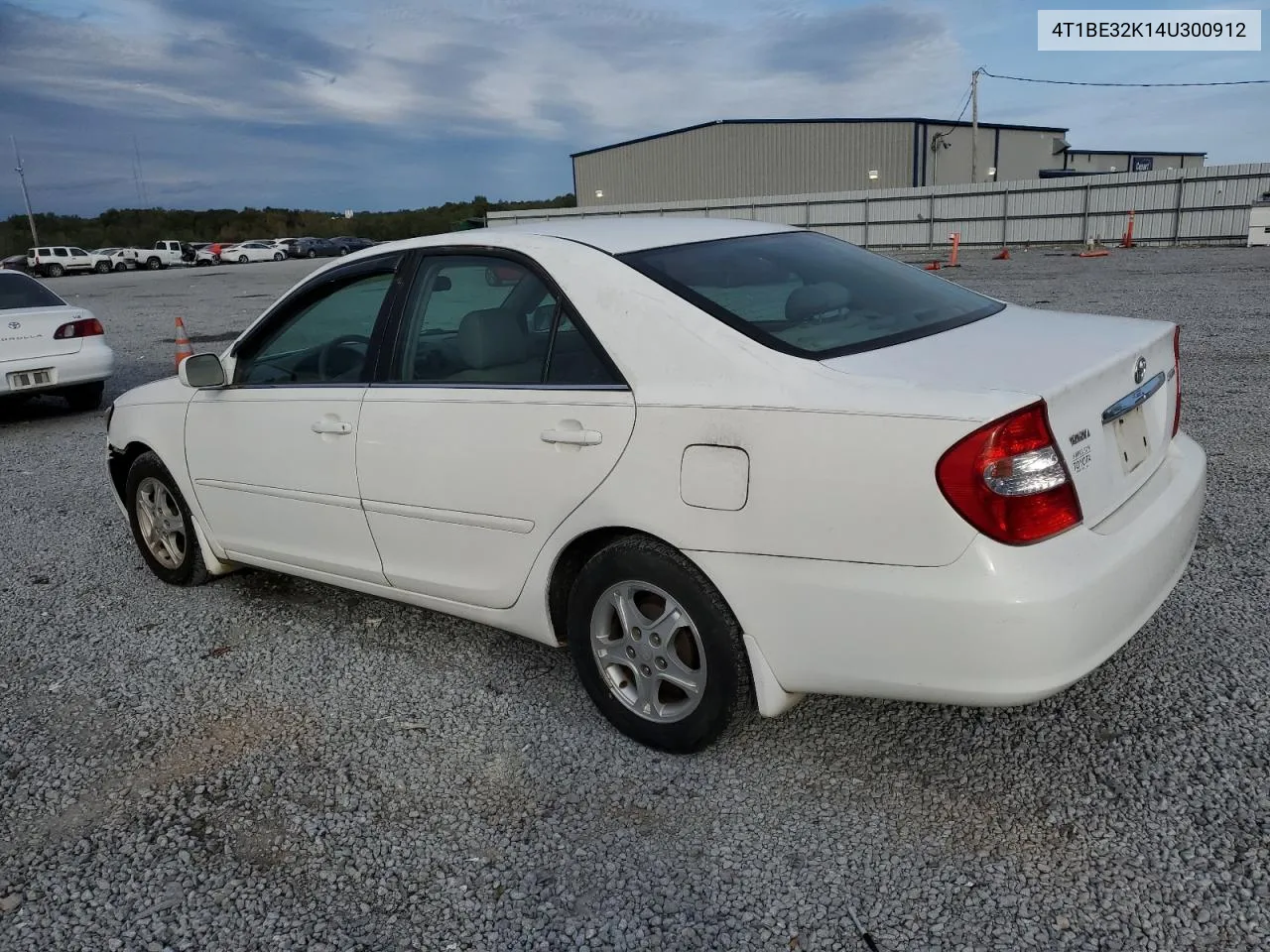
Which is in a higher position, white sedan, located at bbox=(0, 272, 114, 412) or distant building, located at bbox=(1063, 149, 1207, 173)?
distant building, located at bbox=(1063, 149, 1207, 173)

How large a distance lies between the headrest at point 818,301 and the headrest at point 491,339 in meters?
0.84

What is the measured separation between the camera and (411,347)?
350 centimetres

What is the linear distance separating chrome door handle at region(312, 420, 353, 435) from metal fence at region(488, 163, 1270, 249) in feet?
73.9

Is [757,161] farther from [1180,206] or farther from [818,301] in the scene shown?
[818,301]

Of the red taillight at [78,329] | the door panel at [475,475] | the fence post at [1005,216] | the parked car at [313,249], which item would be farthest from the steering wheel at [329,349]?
the parked car at [313,249]

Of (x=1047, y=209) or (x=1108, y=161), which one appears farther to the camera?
(x=1108, y=161)

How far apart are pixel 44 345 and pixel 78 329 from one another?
15.7 inches

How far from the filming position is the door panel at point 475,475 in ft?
9.52

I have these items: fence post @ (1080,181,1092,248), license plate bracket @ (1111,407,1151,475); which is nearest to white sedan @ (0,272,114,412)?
license plate bracket @ (1111,407,1151,475)

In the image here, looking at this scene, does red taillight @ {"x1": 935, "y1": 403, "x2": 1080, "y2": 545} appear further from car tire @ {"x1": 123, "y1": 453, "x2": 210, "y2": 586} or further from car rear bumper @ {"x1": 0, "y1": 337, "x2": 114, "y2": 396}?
car rear bumper @ {"x1": 0, "y1": 337, "x2": 114, "y2": 396}

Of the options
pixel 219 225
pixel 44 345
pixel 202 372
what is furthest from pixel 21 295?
pixel 219 225

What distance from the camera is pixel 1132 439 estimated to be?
2.78 meters

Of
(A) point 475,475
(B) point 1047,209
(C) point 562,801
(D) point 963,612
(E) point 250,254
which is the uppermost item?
(E) point 250,254

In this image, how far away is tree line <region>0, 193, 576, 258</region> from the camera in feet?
247
